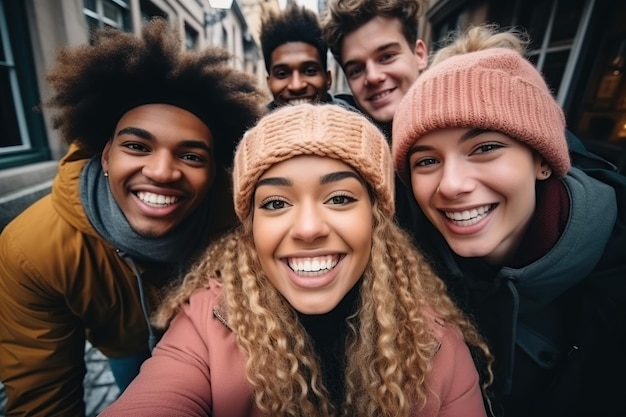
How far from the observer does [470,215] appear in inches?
60.4

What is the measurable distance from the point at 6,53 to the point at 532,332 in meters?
5.86

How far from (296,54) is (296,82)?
0.30 metres

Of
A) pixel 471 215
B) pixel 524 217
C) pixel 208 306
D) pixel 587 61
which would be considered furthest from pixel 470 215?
pixel 587 61

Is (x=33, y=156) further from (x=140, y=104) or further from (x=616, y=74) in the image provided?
(x=616, y=74)

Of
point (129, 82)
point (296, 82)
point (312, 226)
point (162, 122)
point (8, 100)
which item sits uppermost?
point (296, 82)

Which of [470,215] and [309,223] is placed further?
[470,215]

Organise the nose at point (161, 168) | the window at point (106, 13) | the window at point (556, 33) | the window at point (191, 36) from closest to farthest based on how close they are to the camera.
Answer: the nose at point (161, 168) < the window at point (556, 33) < the window at point (106, 13) < the window at point (191, 36)

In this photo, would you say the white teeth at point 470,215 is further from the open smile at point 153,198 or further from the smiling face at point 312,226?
the open smile at point 153,198

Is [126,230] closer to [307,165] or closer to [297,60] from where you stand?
[307,165]

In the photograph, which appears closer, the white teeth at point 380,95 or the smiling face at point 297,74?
the white teeth at point 380,95

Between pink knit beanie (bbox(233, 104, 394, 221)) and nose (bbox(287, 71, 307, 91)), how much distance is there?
1.65 meters

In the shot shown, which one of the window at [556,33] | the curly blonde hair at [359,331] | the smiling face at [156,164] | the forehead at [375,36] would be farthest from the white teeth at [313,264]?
the window at [556,33]

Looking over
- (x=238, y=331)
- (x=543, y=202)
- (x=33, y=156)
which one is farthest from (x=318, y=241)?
(x=33, y=156)

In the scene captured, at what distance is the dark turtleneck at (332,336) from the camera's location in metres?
1.59
